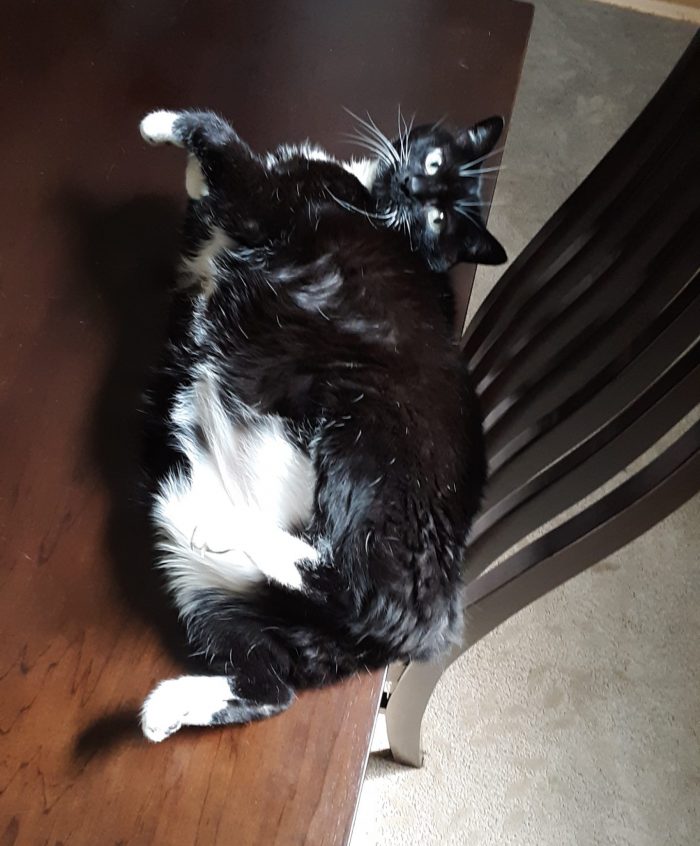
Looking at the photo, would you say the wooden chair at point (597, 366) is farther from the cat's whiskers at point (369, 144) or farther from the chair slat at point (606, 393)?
the cat's whiskers at point (369, 144)

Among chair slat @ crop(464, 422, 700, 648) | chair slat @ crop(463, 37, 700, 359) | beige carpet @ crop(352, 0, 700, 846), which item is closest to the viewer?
chair slat @ crop(464, 422, 700, 648)

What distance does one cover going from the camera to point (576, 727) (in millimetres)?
1459

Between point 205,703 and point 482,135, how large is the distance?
822mm

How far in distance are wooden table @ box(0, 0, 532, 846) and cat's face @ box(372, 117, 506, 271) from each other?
60mm

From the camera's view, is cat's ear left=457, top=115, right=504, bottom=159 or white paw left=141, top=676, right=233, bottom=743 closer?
white paw left=141, top=676, right=233, bottom=743

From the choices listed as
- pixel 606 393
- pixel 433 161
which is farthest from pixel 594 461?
pixel 433 161

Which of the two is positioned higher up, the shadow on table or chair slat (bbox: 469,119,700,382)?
chair slat (bbox: 469,119,700,382)

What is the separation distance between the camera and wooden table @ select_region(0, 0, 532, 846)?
2.40ft

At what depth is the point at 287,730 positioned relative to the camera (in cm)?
79

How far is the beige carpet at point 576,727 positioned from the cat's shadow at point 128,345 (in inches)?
30.2

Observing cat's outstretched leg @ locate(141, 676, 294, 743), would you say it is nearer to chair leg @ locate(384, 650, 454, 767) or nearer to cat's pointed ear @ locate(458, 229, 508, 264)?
chair leg @ locate(384, 650, 454, 767)

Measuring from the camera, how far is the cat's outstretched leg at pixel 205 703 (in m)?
0.73

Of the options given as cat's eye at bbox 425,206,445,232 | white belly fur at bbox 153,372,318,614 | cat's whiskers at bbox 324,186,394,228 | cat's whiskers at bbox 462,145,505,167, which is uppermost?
Answer: cat's whiskers at bbox 462,145,505,167

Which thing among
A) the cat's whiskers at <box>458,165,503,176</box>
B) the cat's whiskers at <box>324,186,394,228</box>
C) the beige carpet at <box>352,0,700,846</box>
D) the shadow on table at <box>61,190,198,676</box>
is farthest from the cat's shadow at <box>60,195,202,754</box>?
the beige carpet at <box>352,0,700,846</box>
